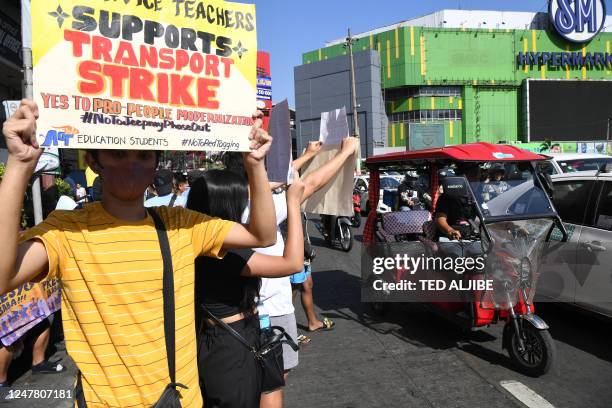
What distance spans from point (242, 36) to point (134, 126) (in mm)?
520

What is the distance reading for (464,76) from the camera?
146ft

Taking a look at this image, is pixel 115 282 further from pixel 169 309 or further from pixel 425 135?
pixel 425 135

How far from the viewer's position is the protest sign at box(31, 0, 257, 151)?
1.40 meters

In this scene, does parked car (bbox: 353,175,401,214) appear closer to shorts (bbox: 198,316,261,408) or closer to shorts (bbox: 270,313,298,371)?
shorts (bbox: 270,313,298,371)

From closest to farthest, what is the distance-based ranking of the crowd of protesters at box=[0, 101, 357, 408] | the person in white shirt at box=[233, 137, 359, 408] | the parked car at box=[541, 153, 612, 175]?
the crowd of protesters at box=[0, 101, 357, 408], the person in white shirt at box=[233, 137, 359, 408], the parked car at box=[541, 153, 612, 175]

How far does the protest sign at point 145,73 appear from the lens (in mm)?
1396

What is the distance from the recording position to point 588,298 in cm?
472

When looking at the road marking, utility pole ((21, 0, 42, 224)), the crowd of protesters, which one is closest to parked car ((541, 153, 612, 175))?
the road marking

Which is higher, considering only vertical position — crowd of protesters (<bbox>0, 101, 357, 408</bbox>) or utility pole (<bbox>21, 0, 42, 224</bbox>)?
utility pole (<bbox>21, 0, 42, 224</bbox>)

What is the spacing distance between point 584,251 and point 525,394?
182 cm

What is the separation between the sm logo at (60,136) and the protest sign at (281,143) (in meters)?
0.91

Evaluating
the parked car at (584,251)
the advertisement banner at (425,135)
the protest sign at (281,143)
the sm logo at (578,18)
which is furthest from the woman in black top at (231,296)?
the sm logo at (578,18)

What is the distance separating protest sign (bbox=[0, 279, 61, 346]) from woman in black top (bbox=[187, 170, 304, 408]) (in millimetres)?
2369

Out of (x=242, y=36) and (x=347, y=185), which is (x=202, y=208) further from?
(x=347, y=185)
